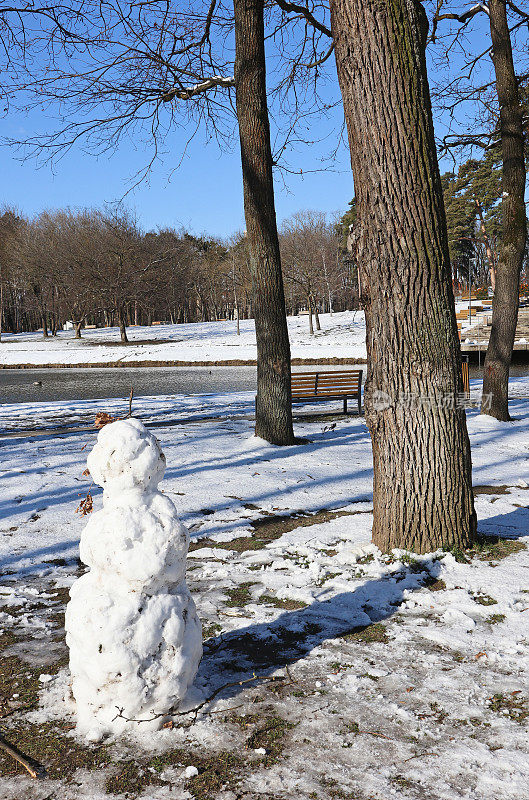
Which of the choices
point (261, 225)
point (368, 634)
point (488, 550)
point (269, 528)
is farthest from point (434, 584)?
point (261, 225)

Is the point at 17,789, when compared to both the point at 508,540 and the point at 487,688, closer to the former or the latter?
the point at 487,688

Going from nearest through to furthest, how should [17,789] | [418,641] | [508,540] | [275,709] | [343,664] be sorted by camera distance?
[17,789]
[275,709]
[343,664]
[418,641]
[508,540]

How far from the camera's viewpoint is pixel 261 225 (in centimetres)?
893

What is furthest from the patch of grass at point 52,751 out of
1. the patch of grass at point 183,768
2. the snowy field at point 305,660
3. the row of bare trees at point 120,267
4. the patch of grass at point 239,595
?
the row of bare trees at point 120,267

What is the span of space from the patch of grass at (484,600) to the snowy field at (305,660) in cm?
1

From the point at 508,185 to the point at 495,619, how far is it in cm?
918

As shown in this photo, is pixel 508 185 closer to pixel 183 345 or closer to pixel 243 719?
pixel 243 719

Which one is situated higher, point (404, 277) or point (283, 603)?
point (404, 277)

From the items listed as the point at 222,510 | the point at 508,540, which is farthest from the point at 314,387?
the point at 508,540

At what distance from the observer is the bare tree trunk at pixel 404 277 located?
435 cm

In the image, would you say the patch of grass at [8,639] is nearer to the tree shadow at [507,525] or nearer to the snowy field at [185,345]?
the tree shadow at [507,525]

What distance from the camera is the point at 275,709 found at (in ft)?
9.48

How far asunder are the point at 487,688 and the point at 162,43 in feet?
35.2

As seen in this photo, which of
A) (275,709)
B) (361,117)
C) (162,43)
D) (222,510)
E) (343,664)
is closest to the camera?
(275,709)
